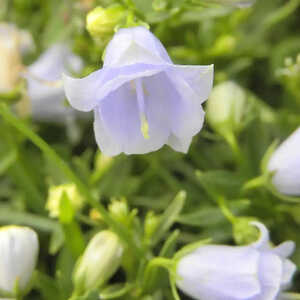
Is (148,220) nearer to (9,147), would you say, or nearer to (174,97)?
(174,97)

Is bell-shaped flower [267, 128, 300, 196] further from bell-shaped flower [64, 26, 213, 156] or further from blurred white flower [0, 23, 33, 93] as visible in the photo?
blurred white flower [0, 23, 33, 93]

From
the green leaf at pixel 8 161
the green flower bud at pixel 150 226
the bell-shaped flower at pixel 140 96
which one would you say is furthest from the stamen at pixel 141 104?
the green leaf at pixel 8 161

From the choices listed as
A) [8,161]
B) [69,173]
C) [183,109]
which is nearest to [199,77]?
[183,109]

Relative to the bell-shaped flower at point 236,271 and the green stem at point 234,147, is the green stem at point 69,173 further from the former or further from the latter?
the green stem at point 234,147

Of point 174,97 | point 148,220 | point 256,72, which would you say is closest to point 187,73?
point 174,97

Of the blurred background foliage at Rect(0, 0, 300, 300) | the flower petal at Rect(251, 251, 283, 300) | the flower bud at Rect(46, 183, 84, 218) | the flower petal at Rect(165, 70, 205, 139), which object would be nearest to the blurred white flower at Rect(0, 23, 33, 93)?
the blurred background foliage at Rect(0, 0, 300, 300)

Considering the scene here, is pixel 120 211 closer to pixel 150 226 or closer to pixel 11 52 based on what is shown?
pixel 150 226
